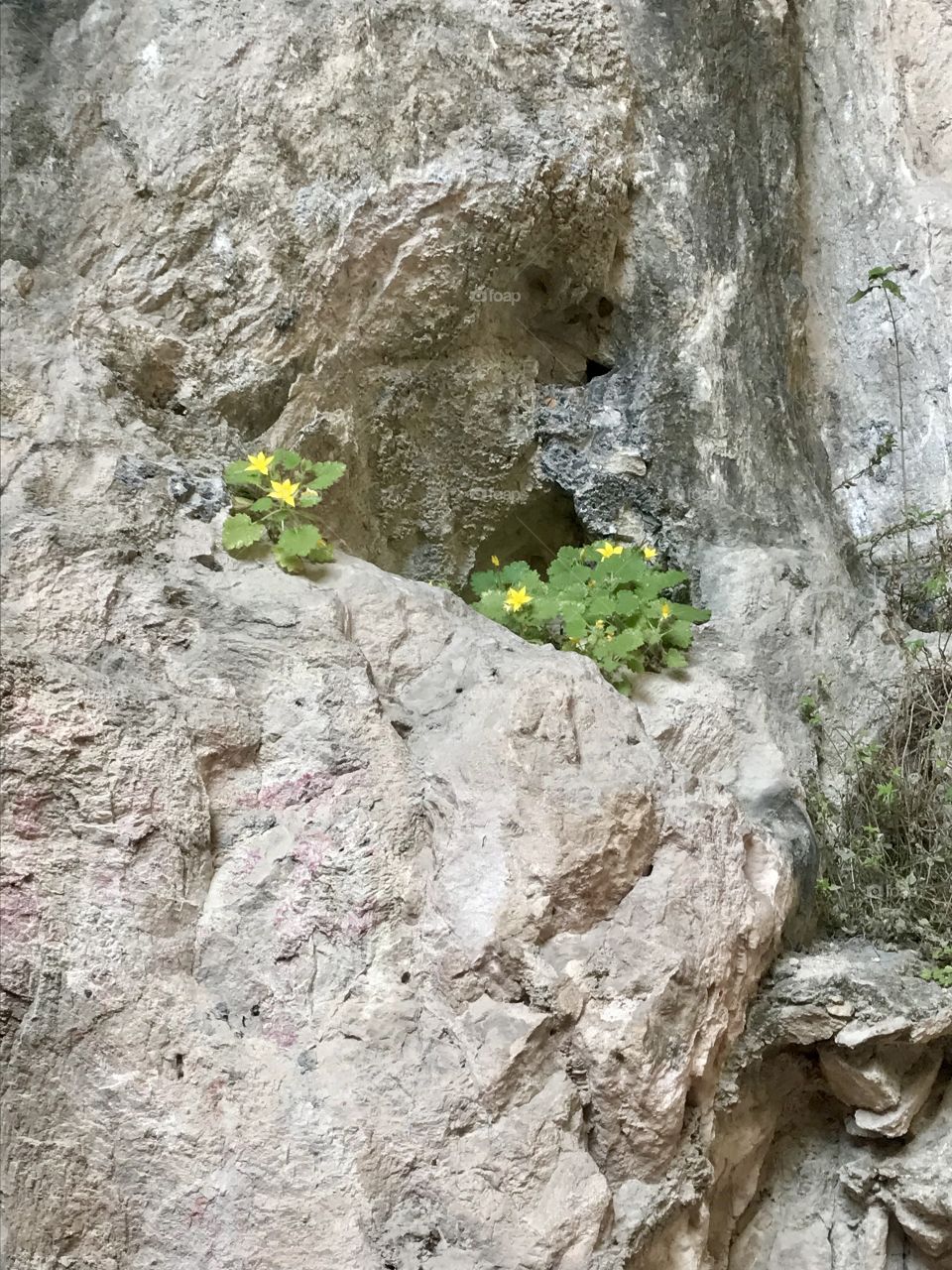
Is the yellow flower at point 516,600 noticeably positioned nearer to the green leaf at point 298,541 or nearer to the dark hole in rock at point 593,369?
the green leaf at point 298,541

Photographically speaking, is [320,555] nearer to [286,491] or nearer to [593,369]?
[286,491]

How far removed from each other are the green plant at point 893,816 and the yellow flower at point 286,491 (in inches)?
68.6

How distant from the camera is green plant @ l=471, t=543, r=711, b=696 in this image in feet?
9.35

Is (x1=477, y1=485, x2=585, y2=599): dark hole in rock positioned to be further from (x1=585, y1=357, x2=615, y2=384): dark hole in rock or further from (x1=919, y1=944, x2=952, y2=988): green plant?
(x1=919, y1=944, x2=952, y2=988): green plant

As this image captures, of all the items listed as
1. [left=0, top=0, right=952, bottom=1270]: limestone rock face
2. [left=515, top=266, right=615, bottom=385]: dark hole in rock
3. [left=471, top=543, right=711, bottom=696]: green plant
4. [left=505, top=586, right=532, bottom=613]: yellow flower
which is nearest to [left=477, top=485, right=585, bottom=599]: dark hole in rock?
[left=0, top=0, right=952, bottom=1270]: limestone rock face

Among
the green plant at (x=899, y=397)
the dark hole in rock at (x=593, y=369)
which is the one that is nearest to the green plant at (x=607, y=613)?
the dark hole in rock at (x=593, y=369)

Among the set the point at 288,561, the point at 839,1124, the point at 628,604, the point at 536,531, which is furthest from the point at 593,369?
the point at 839,1124

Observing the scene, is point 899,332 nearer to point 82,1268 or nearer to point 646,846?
point 646,846

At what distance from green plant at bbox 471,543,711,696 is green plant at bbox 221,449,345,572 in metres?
0.65

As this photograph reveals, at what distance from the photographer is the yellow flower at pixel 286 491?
8.69ft

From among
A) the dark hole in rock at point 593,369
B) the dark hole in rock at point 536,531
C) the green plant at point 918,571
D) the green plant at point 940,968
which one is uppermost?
the dark hole in rock at point 593,369

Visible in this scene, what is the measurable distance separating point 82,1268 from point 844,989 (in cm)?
184

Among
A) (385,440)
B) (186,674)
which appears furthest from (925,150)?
(186,674)

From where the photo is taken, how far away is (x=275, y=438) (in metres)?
3.06
